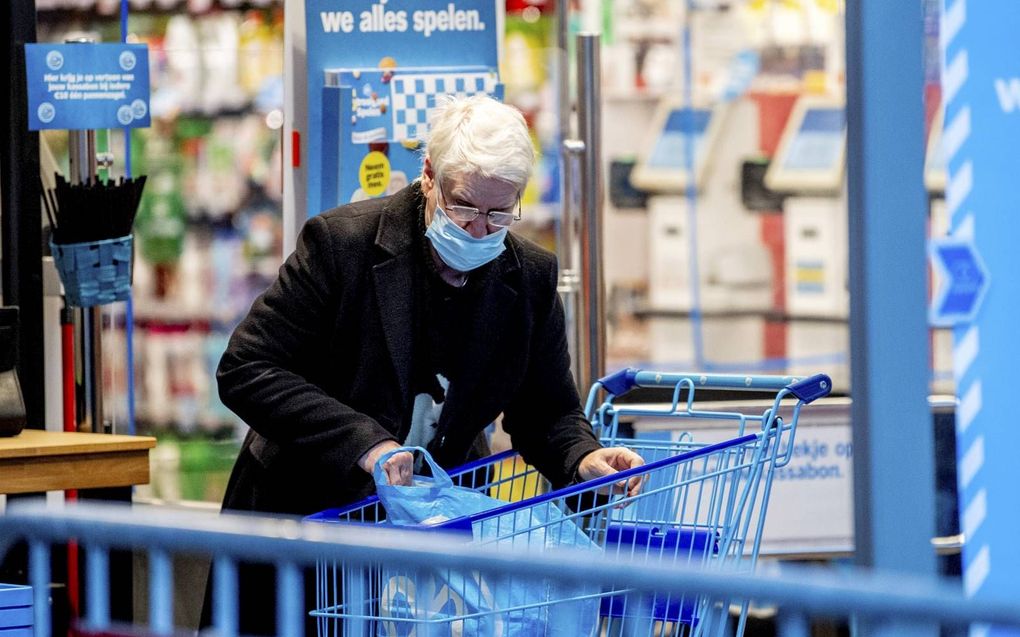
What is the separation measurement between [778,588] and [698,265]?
551 cm

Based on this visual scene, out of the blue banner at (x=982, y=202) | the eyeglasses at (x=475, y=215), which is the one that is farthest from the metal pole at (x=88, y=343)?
the blue banner at (x=982, y=202)

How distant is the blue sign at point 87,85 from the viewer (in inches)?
156

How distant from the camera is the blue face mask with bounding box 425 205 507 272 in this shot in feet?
8.45

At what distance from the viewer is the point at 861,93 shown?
5.44ft

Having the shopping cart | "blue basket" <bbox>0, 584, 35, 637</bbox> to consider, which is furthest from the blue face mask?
"blue basket" <bbox>0, 584, 35, 637</bbox>

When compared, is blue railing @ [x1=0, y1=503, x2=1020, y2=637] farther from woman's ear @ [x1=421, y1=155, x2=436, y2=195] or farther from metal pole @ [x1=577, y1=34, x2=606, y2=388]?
metal pole @ [x1=577, y1=34, x2=606, y2=388]

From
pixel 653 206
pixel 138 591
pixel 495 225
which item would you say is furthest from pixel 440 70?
pixel 653 206

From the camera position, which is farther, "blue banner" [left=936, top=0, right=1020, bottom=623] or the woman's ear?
the woman's ear

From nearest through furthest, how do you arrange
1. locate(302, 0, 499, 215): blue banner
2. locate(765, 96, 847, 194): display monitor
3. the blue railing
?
1. the blue railing
2. locate(302, 0, 499, 215): blue banner
3. locate(765, 96, 847, 194): display monitor

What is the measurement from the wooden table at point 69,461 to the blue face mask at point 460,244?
1114mm

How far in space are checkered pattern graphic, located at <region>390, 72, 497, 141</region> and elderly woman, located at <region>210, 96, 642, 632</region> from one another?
Answer: 3.60 ft

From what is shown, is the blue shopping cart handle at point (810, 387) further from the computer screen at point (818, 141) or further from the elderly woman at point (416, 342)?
the computer screen at point (818, 141)

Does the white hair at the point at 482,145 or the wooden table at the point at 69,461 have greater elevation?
the white hair at the point at 482,145

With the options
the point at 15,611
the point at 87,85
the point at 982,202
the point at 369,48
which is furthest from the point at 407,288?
the point at 87,85
